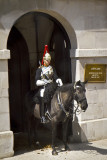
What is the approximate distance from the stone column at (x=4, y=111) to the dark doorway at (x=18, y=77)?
9.58ft

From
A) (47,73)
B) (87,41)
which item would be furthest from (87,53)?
(47,73)

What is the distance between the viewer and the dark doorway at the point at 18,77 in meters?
10.6

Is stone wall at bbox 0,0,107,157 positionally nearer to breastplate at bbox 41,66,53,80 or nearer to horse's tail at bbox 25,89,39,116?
breastplate at bbox 41,66,53,80

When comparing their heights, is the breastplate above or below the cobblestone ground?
above

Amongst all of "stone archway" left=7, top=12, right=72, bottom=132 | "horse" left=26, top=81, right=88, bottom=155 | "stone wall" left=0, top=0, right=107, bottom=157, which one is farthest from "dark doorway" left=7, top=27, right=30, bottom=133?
"horse" left=26, top=81, right=88, bottom=155

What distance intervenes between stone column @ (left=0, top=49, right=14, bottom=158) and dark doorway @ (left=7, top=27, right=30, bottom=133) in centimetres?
292

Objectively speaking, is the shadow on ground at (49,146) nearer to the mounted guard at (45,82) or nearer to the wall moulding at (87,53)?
the mounted guard at (45,82)

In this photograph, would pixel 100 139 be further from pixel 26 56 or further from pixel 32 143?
pixel 26 56

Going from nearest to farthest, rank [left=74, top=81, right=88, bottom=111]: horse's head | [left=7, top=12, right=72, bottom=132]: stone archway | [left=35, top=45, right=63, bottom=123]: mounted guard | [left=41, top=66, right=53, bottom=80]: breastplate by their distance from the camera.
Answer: [left=74, top=81, right=88, bottom=111]: horse's head < [left=35, top=45, right=63, bottom=123]: mounted guard < [left=41, top=66, right=53, bottom=80]: breastplate < [left=7, top=12, right=72, bottom=132]: stone archway

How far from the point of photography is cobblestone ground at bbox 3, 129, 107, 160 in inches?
304

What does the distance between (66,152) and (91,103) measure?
5.95ft

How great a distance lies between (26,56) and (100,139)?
3.91m

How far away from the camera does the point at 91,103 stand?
30.0 feet

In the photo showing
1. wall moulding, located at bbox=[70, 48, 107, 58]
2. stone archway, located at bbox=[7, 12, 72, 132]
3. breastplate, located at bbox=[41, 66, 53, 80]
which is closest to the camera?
breastplate, located at bbox=[41, 66, 53, 80]
